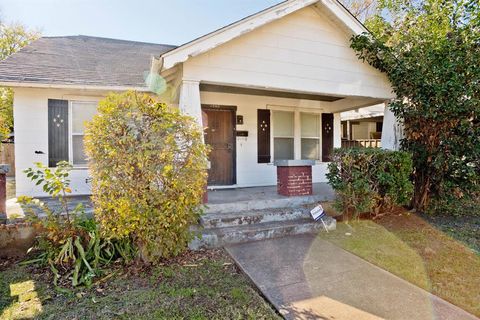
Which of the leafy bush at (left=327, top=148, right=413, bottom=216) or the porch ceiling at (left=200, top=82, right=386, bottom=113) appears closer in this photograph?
the leafy bush at (left=327, top=148, right=413, bottom=216)

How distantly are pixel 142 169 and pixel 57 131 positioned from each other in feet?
14.2

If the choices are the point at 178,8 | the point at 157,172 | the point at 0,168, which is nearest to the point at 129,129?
the point at 157,172

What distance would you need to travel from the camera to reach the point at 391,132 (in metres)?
6.82

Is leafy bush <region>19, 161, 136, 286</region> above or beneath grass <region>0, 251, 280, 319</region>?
above

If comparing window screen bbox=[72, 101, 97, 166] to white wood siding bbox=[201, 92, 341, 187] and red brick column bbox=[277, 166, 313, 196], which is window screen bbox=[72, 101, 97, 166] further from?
red brick column bbox=[277, 166, 313, 196]

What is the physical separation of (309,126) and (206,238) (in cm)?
562

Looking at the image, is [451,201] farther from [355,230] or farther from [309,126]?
[309,126]

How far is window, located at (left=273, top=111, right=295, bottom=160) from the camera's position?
8.24 meters

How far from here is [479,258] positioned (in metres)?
3.95

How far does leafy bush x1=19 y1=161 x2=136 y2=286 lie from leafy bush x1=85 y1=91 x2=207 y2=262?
465 millimetres

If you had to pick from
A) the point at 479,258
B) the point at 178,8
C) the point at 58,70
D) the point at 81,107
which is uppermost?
the point at 178,8

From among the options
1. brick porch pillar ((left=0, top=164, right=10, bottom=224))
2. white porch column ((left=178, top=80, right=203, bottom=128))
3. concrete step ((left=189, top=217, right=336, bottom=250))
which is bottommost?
concrete step ((left=189, top=217, right=336, bottom=250))

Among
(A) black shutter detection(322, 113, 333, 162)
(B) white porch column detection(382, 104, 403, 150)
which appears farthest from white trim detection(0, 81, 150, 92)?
(B) white porch column detection(382, 104, 403, 150)

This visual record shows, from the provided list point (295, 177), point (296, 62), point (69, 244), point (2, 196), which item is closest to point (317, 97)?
point (296, 62)
